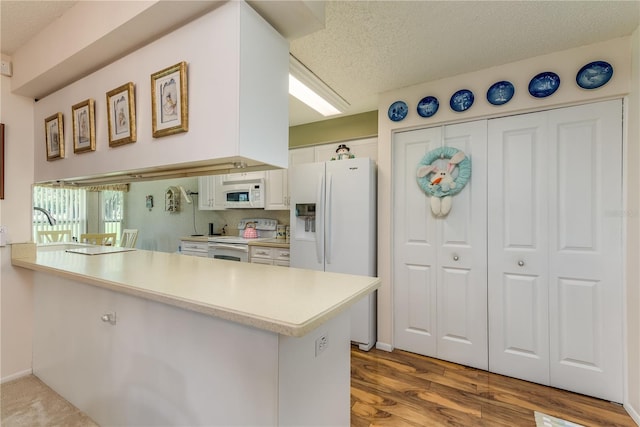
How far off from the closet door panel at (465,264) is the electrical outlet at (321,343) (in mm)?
1634

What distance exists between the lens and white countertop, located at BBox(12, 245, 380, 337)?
97 cm

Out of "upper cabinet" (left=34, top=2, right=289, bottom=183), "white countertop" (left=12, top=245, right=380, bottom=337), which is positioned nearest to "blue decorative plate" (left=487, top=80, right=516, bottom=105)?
"upper cabinet" (left=34, top=2, right=289, bottom=183)

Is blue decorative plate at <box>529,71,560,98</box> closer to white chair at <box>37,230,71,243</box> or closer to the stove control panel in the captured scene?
the stove control panel

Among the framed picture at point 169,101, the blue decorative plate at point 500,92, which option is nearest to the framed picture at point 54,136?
the framed picture at point 169,101

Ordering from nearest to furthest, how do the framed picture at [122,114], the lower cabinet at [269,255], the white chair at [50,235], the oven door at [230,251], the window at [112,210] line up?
the framed picture at [122,114]
the lower cabinet at [269,255]
the oven door at [230,251]
the white chair at [50,235]
the window at [112,210]

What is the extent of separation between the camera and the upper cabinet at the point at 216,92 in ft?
4.14

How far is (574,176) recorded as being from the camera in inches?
82.1

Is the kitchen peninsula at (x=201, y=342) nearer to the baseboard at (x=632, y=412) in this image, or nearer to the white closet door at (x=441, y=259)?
the white closet door at (x=441, y=259)

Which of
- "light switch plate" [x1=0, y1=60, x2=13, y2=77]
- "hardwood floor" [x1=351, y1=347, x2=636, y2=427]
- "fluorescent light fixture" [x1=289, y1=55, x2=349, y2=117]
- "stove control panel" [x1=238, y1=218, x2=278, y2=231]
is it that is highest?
"fluorescent light fixture" [x1=289, y1=55, x2=349, y2=117]

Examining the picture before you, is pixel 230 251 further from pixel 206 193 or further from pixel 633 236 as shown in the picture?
pixel 633 236

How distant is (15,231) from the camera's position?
2.14m

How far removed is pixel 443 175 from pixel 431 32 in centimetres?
110

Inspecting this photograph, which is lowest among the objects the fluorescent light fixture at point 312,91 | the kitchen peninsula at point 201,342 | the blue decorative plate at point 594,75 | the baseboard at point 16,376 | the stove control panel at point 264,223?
the baseboard at point 16,376

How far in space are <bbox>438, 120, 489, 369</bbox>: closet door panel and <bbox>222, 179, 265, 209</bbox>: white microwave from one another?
2.26m
